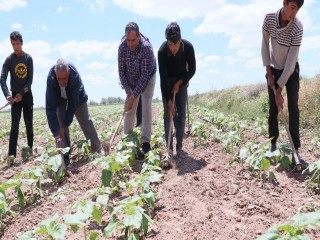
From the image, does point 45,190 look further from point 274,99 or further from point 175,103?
point 274,99

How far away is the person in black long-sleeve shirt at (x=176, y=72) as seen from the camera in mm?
4903

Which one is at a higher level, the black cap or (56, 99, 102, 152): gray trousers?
the black cap

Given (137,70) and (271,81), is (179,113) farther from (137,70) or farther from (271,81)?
(271,81)

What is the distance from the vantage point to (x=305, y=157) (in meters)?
5.04

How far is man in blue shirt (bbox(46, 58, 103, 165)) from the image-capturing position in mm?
4988

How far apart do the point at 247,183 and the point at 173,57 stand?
1848 mm

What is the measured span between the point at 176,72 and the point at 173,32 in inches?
26.8

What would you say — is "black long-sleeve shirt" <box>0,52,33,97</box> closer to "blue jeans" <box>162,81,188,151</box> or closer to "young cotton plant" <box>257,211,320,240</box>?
"blue jeans" <box>162,81,188,151</box>

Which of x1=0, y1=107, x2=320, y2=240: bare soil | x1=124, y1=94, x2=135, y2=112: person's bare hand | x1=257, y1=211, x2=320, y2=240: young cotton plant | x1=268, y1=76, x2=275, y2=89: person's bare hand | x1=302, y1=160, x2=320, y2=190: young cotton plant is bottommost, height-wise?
x1=0, y1=107, x2=320, y2=240: bare soil

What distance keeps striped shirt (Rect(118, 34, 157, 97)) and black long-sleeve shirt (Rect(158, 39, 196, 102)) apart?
19 cm

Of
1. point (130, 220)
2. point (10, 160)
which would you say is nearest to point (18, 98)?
point (10, 160)

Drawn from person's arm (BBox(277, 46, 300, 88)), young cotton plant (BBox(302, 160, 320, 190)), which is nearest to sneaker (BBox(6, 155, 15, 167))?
person's arm (BBox(277, 46, 300, 88))

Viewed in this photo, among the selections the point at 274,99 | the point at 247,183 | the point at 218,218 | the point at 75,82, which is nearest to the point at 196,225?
the point at 218,218

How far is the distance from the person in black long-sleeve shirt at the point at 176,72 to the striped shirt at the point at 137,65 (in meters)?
0.19
